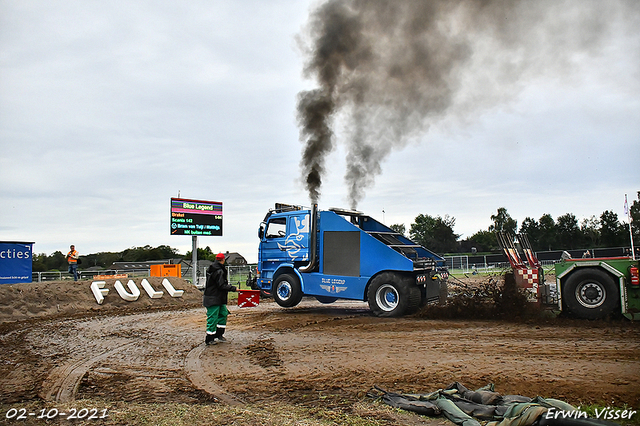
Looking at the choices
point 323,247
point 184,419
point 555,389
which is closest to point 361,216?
point 323,247

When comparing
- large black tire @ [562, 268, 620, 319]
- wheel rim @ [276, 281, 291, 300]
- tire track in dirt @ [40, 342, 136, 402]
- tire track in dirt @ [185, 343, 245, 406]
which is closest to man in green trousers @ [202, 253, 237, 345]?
tire track in dirt @ [185, 343, 245, 406]

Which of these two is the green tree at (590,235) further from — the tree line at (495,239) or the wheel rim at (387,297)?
the wheel rim at (387,297)

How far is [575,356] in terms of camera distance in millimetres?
6727

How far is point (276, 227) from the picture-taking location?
14156 millimetres

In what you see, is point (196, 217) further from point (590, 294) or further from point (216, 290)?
point (590, 294)

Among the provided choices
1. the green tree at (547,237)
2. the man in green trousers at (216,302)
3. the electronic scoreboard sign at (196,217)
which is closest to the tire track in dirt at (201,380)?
the man in green trousers at (216,302)

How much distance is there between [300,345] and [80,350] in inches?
155

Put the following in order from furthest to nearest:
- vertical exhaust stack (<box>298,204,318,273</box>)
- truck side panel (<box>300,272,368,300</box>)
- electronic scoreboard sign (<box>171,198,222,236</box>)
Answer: electronic scoreboard sign (<box>171,198,222,236</box>) < vertical exhaust stack (<box>298,204,318,273</box>) < truck side panel (<box>300,272,368,300</box>)

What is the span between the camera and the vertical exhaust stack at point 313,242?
12.9m

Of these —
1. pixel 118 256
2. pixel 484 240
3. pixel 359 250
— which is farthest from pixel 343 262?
pixel 484 240

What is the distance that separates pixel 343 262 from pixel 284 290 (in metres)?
2.22

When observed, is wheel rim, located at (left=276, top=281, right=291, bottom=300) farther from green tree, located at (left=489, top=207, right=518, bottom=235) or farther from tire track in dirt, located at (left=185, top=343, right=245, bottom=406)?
green tree, located at (left=489, top=207, right=518, bottom=235)

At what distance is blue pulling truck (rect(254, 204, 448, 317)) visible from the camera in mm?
11648

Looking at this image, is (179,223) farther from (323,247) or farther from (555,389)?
(555,389)
